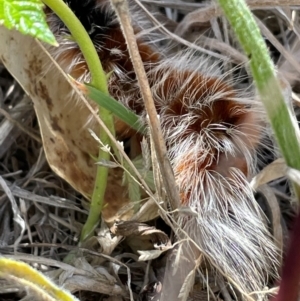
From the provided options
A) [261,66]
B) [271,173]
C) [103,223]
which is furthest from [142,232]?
[261,66]

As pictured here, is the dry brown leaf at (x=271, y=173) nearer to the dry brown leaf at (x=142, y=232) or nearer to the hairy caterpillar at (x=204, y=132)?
the hairy caterpillar at (x=204, y=132)

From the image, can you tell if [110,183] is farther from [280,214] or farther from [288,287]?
[288,287]

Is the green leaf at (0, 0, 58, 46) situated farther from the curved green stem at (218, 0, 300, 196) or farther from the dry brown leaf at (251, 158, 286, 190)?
the dry brown leaf at (251, 158, 286, 190)

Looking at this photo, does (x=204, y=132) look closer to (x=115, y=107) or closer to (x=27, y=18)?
(x=115, y=107)

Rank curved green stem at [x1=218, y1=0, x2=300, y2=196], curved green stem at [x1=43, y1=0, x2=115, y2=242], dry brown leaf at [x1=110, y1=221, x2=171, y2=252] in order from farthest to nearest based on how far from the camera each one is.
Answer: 1. dry brown leaf at [x1=110, y1=221, x2=171, y2=252]
2. curved green stem at [x1=43, y1=0, x2=115, y2=242]
3. curved green stem at [x1=218, y1=0, x2=300, y2=196]

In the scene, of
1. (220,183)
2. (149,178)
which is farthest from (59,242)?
(220,183)

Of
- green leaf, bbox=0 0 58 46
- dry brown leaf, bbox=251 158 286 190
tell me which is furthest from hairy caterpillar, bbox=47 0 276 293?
green leaf, bbox=0 0 58 46
